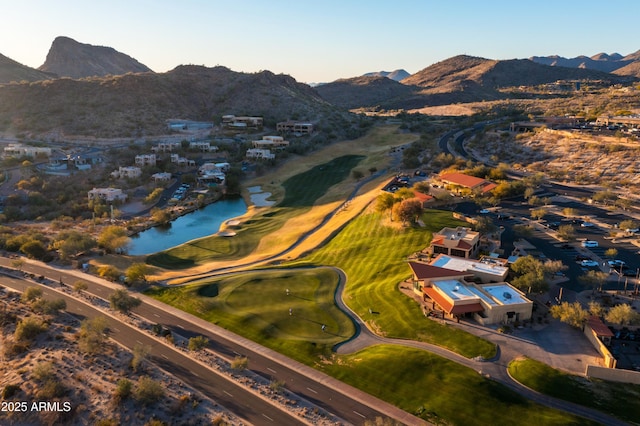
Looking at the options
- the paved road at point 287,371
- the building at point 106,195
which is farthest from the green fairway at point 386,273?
the building at point 106,195

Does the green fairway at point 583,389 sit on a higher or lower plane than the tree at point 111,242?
lower

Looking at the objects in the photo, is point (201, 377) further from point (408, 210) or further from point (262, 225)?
point (262, 225)

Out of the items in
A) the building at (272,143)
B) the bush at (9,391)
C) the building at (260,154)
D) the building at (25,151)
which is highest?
the building at (25,151)

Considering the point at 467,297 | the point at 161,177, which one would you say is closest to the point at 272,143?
the point at 161,177

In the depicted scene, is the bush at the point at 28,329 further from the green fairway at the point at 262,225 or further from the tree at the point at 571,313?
the tree at the point at 571,313

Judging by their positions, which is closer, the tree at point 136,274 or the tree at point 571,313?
the tree at point 571,313

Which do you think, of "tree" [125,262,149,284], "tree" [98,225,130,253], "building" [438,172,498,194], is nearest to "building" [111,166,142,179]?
"tree" [98,225,130,253]
